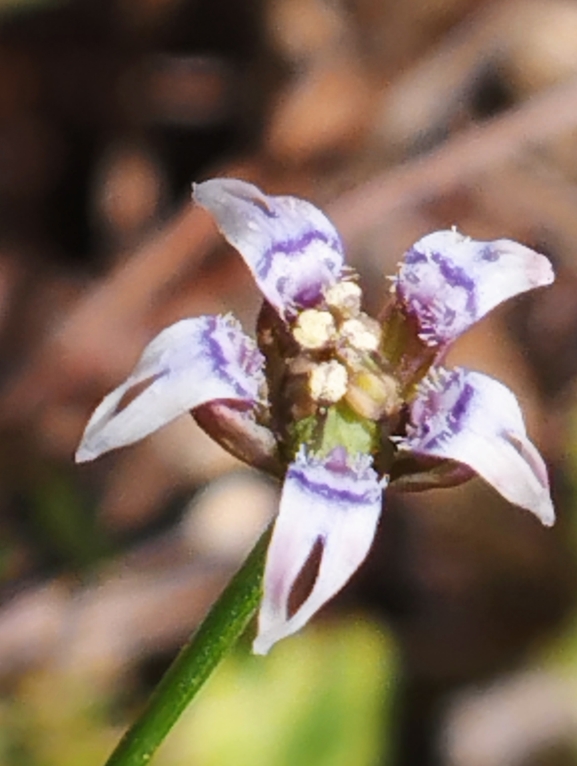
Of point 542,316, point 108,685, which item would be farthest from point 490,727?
point 542,316

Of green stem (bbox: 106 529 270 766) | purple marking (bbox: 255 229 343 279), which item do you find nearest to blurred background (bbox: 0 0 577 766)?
green stem (bbox: 106 529 270 766)

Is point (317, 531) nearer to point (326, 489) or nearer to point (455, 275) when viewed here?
point (326, 489)

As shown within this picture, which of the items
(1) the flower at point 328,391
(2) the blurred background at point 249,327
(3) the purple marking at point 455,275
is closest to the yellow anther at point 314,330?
(1) the flower at point 328,391

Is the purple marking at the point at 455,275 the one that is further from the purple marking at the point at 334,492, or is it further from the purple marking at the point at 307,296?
the purple marking at the point at 334,492

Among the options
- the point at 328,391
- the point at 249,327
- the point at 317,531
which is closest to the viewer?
the point at 317,531

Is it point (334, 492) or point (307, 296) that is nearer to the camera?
point (334, 492)

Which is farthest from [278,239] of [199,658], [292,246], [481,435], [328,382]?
[199,658]
